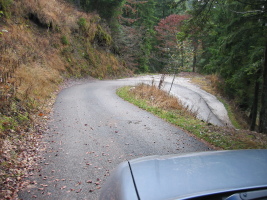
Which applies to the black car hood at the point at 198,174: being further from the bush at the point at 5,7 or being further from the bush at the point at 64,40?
the bush at the point at 64,40

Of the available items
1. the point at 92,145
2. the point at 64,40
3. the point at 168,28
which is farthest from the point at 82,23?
the point at 92,145

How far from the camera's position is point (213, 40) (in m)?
25.5

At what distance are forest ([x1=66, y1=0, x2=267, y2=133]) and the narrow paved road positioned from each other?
404 cm

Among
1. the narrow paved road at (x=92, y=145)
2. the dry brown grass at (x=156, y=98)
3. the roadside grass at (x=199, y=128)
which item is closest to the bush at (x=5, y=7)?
the narrow paved road at (x=92, y=145)

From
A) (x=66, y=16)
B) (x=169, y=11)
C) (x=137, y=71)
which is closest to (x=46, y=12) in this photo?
(x=66, y=16)

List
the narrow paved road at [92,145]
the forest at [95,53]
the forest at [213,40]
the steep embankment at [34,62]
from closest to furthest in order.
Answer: the narrow paved road at [92,145] < the steep embankment at [34,62] < the forest at [95,53] < the forest at [213,40]

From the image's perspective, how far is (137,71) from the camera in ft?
121

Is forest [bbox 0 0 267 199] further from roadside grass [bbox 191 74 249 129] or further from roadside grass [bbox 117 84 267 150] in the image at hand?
roadside grass [bbox 191 74 249 129]

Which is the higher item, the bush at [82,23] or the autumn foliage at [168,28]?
the autumn foliage at [168,28]

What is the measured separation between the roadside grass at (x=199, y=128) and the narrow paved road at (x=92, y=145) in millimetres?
463

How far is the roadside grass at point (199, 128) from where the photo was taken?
21.3ft

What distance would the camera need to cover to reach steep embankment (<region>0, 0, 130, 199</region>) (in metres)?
5.38

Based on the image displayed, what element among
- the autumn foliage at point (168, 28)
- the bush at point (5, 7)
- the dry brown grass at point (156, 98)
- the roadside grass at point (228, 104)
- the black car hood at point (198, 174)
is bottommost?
the roadside grass at point (228, 104)

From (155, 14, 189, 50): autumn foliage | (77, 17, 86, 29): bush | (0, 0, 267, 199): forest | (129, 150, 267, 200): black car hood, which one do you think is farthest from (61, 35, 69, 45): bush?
(129, 150, 267, 200): black car hood
